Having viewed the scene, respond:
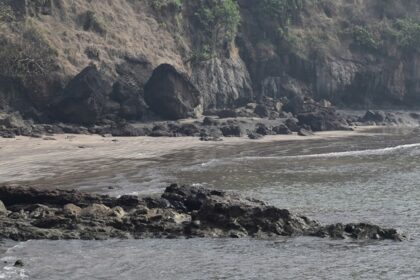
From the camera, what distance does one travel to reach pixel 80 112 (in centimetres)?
6009

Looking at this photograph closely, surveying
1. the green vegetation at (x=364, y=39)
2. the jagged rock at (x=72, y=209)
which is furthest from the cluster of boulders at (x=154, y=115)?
the jagged rock at (x=72, y=209)

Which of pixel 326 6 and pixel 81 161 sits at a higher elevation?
pixel 326 6

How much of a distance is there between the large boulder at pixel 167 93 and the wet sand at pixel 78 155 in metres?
8.04

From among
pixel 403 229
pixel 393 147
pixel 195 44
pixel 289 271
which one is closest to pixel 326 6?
pixel 195 44

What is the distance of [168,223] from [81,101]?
34.8 metres

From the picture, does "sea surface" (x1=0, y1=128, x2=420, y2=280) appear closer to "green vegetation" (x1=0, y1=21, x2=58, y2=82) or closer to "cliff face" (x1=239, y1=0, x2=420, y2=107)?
"green vegetation" (x1=0, y1=21, x2=58, y2=82)

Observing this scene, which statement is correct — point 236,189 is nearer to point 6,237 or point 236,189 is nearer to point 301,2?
point 6,237

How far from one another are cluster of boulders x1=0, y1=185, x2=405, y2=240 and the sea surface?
2.02 ft

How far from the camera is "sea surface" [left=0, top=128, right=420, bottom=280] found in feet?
72.4

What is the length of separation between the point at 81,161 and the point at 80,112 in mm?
16175

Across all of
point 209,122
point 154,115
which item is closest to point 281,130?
point 209,122

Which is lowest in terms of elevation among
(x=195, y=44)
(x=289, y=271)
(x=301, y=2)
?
(x=289, y=271)

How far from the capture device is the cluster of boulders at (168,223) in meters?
25.8

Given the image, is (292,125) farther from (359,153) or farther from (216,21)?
(216,21)
